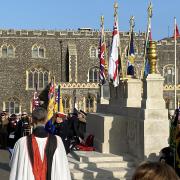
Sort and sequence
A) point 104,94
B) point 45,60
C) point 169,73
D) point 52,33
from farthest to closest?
point 169,73 < point 52,33 < point 45,60 < point 104,94

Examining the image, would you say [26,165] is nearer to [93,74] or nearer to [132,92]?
[132,92]

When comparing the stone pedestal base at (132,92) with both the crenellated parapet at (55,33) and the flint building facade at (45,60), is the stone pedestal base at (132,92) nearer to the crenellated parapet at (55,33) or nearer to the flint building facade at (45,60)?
the flint building facade at (45,60)

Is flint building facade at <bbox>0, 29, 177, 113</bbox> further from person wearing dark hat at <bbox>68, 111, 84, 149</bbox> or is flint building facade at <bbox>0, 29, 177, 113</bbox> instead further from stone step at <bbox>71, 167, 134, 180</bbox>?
stone step at <bbox>71, 167, 134, 180</bbox>

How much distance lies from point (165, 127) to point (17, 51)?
3562 cm

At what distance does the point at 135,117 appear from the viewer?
10570mm

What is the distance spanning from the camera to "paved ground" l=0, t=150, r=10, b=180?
11039mm

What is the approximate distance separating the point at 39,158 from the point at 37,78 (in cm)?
3816

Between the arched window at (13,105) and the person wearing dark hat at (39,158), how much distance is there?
37.2 m

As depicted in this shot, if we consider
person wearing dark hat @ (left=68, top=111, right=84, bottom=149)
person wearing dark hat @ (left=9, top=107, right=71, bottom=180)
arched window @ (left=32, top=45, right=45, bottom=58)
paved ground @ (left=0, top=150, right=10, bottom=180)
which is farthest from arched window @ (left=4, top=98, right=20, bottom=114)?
person wearing dark hat @ (left=9, top=107, right=71, bottom=180)

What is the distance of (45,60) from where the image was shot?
44.1 m

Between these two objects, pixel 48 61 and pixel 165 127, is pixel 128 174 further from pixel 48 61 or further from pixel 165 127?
pixel 48 61

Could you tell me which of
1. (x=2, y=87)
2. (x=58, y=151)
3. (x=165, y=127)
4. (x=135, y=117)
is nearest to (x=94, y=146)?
(x=135, y=117)

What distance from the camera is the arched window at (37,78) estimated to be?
43.0 meters

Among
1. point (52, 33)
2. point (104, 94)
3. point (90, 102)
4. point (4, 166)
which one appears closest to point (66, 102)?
point (90, 102)
